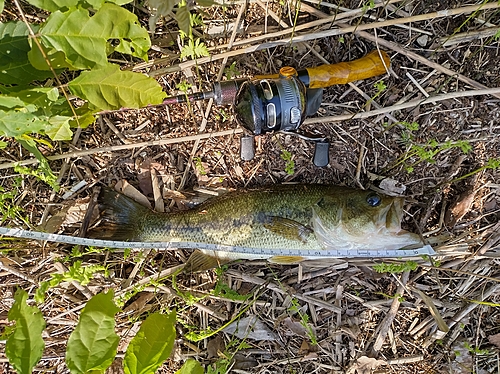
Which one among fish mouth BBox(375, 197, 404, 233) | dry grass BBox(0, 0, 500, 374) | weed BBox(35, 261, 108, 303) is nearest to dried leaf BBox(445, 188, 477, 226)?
dry grass BBox(0, 0, 500, 374)

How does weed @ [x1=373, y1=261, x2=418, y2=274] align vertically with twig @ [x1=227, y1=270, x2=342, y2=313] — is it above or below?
above

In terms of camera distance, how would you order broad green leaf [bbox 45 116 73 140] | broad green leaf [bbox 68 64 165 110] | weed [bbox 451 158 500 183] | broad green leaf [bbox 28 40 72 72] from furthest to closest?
weed [bbox 451 158 500 183]
broad green leaf [bbox 45 116 73 140]
broad green leaf [bbox 68 64 165 110]
broad green leaf [bbox 28 40 72 72]

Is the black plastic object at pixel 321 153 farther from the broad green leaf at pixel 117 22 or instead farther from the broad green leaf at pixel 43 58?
the broad green leaf at pixel 43 58

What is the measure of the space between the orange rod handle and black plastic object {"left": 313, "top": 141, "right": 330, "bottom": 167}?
18.0 inches

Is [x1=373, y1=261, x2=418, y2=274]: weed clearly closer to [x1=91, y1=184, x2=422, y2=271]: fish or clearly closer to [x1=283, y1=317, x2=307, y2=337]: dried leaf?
[x1=91, y1=184, x2=422, y2=271]: fish

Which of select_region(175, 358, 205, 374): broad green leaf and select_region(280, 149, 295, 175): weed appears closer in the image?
select_region(175, 358, 205, 374): broad green leaf

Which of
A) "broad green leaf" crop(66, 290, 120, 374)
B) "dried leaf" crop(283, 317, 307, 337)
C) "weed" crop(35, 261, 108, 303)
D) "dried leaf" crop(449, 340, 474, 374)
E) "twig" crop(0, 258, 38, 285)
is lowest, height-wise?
"dried leaf" crop(449, 340, 474, 374)

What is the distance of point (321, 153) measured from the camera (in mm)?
3125

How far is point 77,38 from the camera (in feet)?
6.40

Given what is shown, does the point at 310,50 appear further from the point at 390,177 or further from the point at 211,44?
the point at 390,177

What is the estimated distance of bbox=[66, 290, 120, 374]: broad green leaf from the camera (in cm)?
200

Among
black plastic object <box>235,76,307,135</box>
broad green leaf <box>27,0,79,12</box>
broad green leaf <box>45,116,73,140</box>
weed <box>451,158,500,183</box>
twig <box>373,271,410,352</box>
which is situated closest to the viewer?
broad green leaf <box>27,0,79,12</box>

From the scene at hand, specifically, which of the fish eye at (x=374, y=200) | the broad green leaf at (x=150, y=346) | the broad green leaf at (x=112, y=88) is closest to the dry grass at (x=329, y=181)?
the fish eye at (x=374, y=200)

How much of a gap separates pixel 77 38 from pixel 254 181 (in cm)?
173
